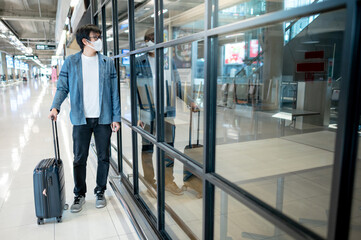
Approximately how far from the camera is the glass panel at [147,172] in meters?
2.72

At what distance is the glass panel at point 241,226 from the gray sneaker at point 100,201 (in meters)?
1.20

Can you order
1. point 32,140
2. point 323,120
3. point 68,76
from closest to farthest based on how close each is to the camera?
point 68,76, point 32,140, point 323,120

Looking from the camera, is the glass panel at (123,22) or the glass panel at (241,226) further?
the glass panel at (123,22)

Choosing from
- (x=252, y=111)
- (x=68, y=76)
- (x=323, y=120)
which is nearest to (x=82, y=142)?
(x=68, y=76)

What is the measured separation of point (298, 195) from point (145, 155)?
64.1 inches

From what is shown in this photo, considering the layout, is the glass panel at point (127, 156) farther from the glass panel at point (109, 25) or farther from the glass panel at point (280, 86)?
the glass panel at point (280, 86)

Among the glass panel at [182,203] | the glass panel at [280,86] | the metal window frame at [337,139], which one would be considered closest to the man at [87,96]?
the glass panel at [182,203]

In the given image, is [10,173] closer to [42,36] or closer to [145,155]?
[145,155]

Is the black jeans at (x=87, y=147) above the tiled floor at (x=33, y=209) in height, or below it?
above

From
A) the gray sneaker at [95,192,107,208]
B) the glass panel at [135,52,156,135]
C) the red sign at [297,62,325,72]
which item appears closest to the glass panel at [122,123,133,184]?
the gray sneaker at [95,192,107,208]

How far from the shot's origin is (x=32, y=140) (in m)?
5.57

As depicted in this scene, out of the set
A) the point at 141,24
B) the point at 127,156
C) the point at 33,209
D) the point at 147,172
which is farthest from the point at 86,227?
the point at 141,24

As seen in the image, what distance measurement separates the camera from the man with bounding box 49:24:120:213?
252cm

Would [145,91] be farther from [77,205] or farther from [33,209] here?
[33,209]
